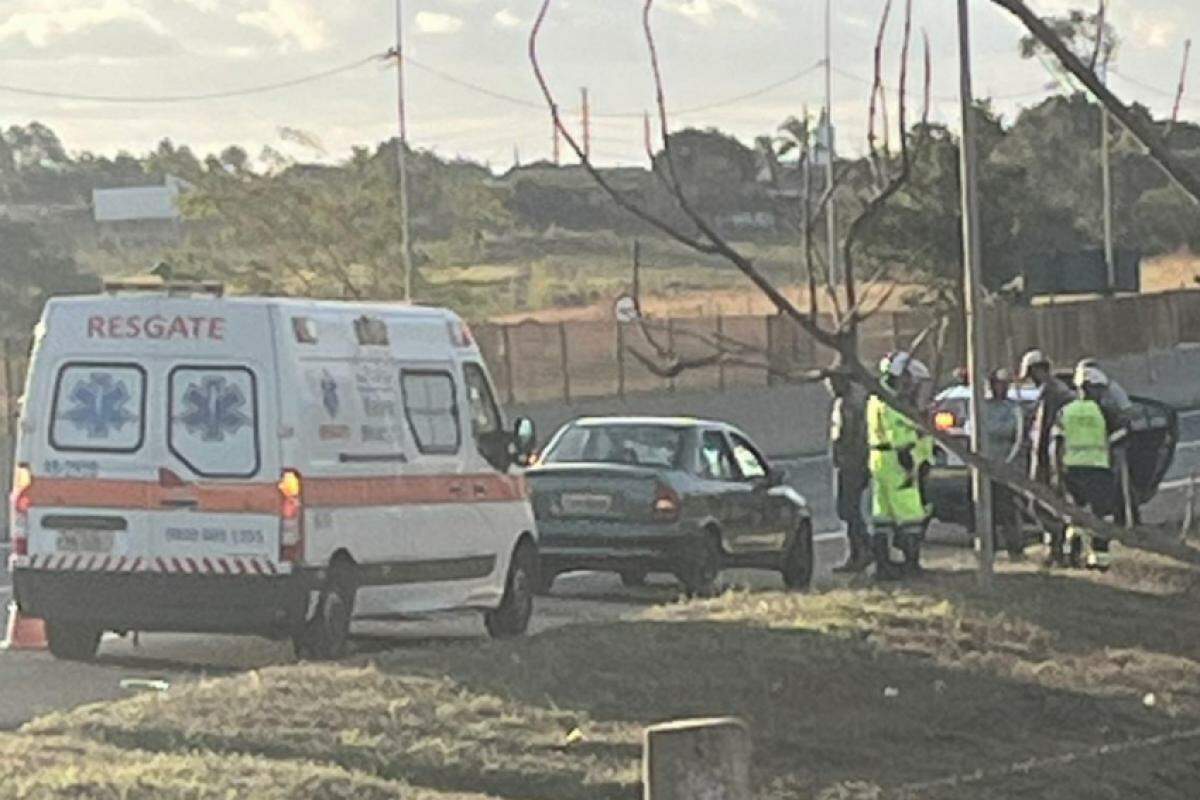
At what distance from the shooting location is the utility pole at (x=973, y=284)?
15.6 metres

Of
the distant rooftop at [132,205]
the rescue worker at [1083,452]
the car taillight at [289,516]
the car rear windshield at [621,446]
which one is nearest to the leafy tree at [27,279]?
the distant rooftop at [132,205]

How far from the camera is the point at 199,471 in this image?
15.1 meters

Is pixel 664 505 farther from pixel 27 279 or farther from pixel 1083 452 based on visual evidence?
pixel 27 279

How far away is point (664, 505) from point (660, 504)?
29mm

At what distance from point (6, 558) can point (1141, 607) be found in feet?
39.6

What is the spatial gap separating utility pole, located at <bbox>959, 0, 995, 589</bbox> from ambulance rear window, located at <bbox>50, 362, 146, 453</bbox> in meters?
4.58

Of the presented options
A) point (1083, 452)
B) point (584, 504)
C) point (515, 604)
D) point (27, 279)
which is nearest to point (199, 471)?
point (515, 604)

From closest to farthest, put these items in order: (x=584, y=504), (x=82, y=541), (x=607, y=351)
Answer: (x=82, y=541) → (x=584, y=504) → (x=607, y=351)

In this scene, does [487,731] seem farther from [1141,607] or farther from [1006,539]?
[1006,539]

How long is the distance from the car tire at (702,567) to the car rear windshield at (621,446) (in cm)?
62

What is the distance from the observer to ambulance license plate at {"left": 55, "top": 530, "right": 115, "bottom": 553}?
599 inches

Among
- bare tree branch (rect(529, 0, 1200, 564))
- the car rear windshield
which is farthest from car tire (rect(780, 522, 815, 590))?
bare tree branch (rect(529, 0, 1200, 564))

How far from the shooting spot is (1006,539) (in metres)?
22.6

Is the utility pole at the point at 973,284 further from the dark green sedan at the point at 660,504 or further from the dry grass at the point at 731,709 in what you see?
the dark green sedan at the point at 660,504
